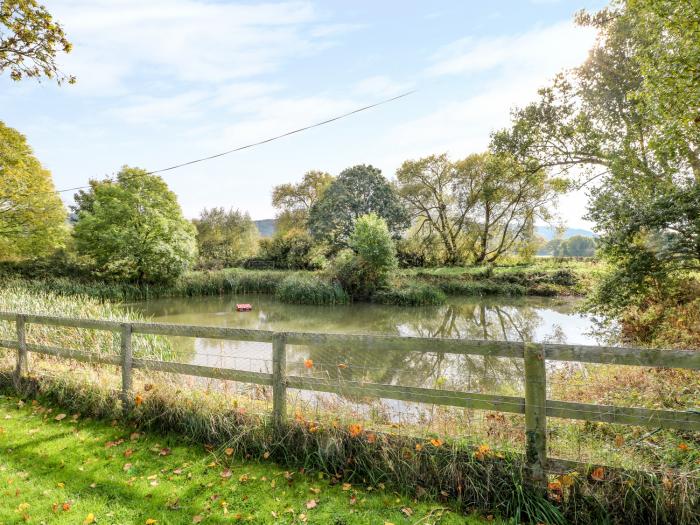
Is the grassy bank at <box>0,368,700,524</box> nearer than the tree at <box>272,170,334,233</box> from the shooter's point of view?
Yes

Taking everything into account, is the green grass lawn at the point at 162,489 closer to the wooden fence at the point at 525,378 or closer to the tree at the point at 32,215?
the wooden fence at the point at 525,378

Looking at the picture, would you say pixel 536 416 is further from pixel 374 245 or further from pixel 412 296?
pixel 374 245

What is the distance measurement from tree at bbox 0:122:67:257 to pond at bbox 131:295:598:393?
19.1 feet

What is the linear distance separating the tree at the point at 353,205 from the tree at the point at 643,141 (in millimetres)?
17404

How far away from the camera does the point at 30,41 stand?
5.92 meters

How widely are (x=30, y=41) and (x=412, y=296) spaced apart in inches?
680

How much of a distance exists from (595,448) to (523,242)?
2984cm

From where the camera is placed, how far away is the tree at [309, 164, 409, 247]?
Answer: 29.0 meters

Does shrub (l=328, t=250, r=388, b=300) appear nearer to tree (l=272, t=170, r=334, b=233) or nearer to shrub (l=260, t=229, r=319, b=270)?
shrub (l=260, t=229, r=319, b=270)

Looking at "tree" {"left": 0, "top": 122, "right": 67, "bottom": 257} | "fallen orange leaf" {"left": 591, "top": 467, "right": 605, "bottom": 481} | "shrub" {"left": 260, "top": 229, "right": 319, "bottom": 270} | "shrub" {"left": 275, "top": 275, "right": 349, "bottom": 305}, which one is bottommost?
"shrub" {"left": 275, "top": 275, "right": 349, "bottom": 305}

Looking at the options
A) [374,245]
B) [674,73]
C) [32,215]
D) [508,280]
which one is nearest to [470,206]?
[508,280]

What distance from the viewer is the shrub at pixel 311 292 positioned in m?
20.7

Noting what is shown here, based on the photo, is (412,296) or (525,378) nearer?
(525,378)

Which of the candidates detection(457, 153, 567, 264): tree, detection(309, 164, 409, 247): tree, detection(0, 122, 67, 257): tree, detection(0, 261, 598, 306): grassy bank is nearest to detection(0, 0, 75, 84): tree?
detection(0, 122, 67, 257): tree
